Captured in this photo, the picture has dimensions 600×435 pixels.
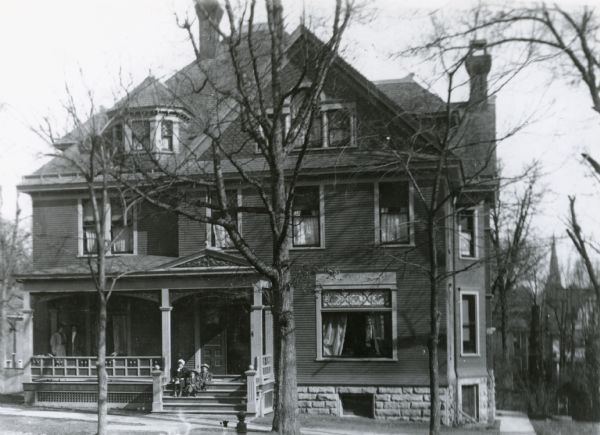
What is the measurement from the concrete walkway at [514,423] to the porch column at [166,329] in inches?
426

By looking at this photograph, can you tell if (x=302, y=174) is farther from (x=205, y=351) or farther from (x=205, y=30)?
(x=205, y=30)

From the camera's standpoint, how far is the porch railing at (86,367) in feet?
75.5

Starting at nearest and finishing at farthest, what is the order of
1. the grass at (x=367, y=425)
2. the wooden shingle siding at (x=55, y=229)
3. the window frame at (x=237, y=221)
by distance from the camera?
the grass at (x=367, y=425), the window frame at (x=237, y=221), the wooden shingle siding at (x=55, y=229)

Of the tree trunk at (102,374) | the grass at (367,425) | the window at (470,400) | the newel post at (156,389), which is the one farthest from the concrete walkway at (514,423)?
the tree trunk at (102,374)

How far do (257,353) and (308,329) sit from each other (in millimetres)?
2466

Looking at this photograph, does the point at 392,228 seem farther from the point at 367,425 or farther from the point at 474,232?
the point at 367,425

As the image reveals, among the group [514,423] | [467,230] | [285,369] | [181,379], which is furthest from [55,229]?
[514,423]

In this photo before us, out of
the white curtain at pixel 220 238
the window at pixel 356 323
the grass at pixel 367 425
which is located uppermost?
the white curtain at pixel 220 238

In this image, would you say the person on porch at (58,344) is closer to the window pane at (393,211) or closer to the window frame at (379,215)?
the window frame at (379,215)

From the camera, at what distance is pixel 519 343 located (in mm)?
60469

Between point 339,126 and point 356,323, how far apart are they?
20.6 feet

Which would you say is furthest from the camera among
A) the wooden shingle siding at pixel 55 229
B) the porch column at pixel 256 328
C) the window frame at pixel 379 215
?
the wooden shingle siding at pixel 55 229

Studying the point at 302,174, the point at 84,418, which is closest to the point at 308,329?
the point at 302,174

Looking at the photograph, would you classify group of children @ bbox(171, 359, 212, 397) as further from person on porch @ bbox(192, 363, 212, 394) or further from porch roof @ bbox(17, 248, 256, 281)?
porch roof @ bbox(17, 248, 256, 281)
